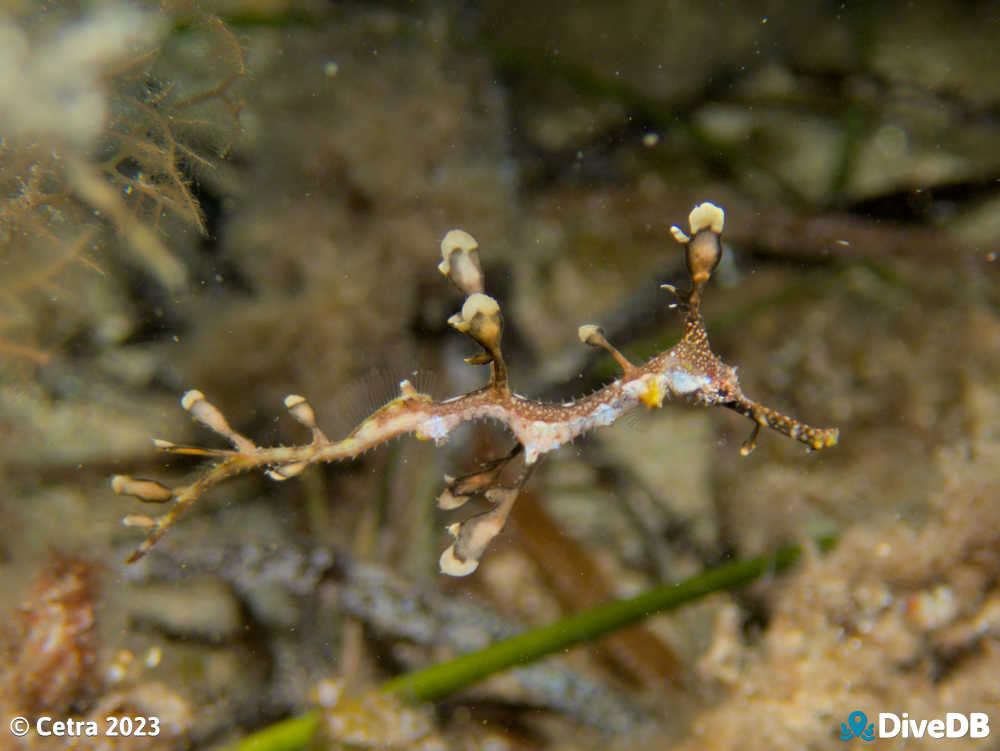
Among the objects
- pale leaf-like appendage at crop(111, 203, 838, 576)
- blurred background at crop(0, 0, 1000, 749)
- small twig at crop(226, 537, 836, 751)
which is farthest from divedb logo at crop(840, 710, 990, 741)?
pale leaf-like appendage at crop(111, 203, 838, 576)

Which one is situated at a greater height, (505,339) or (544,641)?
(505,339)

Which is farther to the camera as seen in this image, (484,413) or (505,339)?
(505,339)

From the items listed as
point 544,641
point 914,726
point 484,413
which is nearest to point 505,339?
point 544,641

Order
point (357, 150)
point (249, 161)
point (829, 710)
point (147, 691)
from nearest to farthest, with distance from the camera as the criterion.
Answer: point (829, 710), point (147, 691), point (249, 161), point (357, 150)

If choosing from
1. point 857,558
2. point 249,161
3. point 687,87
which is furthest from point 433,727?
point 687,87

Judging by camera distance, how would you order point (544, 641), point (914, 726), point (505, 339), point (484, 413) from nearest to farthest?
point (484, 413)
point (914, 726)
point (544, 641)
point (505, 339)

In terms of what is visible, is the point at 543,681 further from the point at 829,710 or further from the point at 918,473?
the point at 918,473

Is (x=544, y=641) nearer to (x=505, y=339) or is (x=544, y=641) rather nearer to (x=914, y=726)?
(x=914, y=726)
